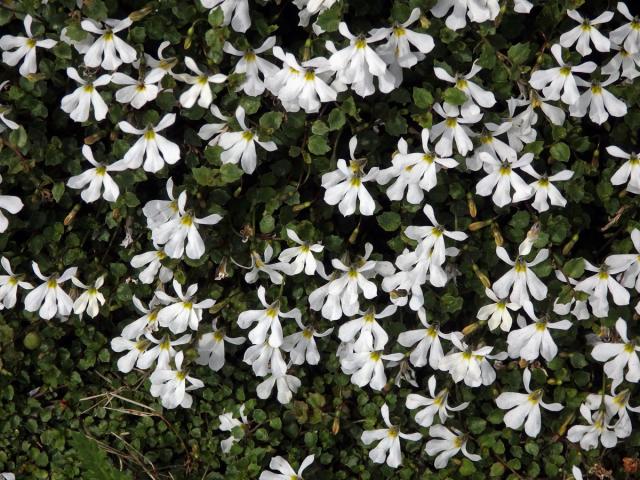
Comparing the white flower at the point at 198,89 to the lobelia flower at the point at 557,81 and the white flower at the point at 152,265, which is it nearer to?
the white flower at the point at 152,265

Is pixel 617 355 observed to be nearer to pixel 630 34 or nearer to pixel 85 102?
pixel 630 34

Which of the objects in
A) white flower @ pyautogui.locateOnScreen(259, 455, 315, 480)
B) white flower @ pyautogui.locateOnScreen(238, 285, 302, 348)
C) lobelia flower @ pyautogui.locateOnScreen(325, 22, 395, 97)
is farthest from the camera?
white flower @ pyautogui.locateOnScreen(259, 455, 315, 480)

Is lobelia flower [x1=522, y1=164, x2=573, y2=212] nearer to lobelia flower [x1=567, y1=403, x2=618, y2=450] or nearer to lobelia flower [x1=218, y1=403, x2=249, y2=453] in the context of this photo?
lobelia flower [x1=567, y1=403, x2=618, y2=450]

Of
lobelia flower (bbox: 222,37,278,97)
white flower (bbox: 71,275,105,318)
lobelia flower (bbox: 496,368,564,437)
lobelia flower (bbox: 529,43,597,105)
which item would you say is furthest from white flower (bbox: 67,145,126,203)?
lobelia flower (bbox: 496,368,564,437)

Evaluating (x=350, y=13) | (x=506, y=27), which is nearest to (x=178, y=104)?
(x=350, y=13)

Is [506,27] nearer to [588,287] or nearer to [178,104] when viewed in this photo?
[588,287]

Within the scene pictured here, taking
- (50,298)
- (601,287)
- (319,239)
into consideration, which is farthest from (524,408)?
(50,298)

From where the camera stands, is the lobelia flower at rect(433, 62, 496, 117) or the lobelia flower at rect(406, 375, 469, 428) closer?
the lobelia flower at rect(433, 62, 496, 117)
